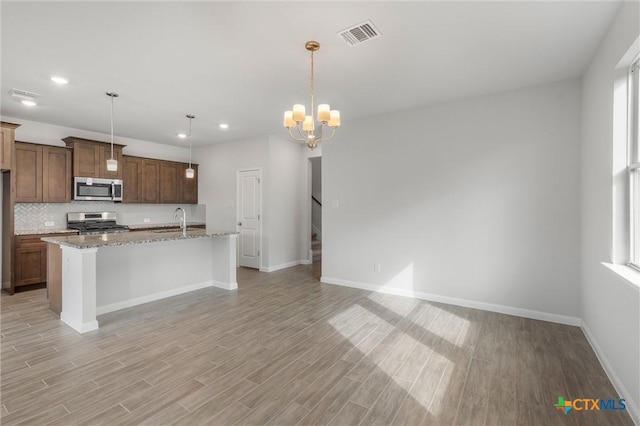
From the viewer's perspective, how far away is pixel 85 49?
292 centimetres

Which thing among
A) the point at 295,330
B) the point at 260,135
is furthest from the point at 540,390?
the point at 260,135

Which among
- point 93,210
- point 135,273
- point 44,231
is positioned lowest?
point 135,273

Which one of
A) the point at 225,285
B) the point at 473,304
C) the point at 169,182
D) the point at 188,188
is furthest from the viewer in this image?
the point at 188,188

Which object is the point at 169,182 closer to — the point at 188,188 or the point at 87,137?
the point at 188,188

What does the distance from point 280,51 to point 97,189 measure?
194 inches

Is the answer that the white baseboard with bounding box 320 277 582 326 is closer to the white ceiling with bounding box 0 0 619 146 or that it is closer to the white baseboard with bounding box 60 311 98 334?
the white ceiling with bounding box 0 0 619 146

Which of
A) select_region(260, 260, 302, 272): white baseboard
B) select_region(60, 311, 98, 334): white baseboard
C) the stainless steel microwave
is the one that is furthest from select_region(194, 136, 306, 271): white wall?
select_region(60, 311, 98, 334): white baseboard

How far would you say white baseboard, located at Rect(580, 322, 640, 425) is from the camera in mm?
1980

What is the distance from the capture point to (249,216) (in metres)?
6.73

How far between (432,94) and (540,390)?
337 cm

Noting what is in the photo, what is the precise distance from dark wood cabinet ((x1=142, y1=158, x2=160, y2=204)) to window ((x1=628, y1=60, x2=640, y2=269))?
7.54 metres

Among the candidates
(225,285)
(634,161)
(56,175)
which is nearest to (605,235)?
(634,161)

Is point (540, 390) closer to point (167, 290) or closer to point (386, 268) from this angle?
point (386, 268)

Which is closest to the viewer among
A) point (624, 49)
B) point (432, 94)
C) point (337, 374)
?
point (624, 49)
